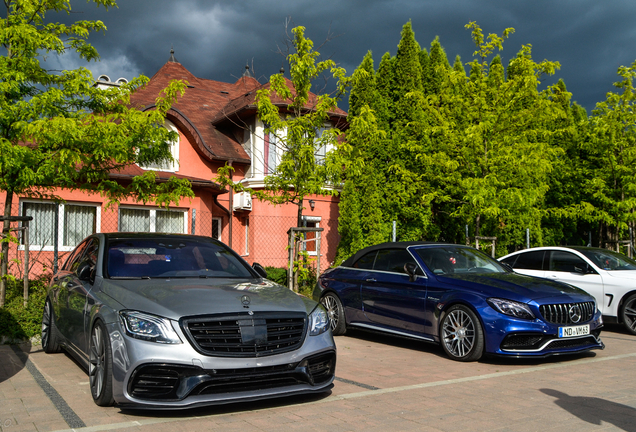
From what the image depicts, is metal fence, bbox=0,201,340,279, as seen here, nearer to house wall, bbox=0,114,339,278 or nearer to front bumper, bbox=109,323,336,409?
house wall, bbox=0,114,339,278

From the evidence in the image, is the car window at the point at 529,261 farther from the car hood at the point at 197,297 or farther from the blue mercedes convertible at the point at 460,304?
the car hood at the point at 197,297

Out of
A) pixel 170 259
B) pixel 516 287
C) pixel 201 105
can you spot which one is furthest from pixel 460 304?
pixel 201 105

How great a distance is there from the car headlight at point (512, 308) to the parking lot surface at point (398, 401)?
2.14ft

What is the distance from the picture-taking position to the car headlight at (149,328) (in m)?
4.47

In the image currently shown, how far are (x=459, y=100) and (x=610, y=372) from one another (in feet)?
31.0

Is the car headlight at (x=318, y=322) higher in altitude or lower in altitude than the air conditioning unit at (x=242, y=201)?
lower

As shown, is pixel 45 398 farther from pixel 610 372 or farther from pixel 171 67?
pixel 171 67

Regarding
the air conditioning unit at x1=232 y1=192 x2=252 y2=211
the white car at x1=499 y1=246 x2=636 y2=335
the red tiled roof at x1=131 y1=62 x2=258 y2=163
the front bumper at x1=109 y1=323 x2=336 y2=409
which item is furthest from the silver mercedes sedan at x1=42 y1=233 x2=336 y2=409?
the red tiled roof at x1=131 y1=62 x2=258 y2=163

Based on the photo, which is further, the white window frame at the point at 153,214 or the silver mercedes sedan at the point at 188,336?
the white window frame at the point at 153,214

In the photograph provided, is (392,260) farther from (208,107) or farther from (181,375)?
(208,107)

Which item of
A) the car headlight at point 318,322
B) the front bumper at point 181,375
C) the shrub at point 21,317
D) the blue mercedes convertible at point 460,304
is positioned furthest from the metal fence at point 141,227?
the front bumper at point 181,375

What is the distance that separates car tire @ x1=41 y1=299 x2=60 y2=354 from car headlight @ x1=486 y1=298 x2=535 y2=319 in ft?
18.1

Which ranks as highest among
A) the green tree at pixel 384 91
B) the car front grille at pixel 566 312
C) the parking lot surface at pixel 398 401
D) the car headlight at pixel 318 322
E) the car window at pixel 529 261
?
the green tree at pixel 384 91

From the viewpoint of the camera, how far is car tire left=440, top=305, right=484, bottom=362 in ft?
22.8
